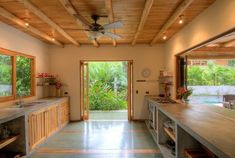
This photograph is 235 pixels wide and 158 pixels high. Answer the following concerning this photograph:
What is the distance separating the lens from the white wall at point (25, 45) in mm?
4800

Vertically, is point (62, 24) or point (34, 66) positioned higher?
point (62, 24)

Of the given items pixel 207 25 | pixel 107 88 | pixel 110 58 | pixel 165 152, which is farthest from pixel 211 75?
pixel 107 88

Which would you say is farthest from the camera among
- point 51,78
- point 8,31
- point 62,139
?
point 51,78

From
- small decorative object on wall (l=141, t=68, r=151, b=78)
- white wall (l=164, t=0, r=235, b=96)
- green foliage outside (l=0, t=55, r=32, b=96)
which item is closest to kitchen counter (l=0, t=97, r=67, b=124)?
green foliage outside (l=0, t=55, r=32, b=96)

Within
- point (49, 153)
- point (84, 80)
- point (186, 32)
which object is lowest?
point (49, 153)

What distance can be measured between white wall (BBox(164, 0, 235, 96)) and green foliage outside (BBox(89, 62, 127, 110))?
5.06 m

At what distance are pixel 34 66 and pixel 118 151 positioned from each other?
3.57 meters

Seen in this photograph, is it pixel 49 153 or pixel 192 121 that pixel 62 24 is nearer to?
pixel 49 153

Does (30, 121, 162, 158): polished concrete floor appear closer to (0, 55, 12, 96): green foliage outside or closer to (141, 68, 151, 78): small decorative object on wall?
(0, 55, 12, 96): green foliage outside

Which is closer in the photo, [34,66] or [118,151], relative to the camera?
[118,151]

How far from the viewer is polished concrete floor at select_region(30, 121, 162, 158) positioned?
4.40 meters

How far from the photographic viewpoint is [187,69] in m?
5.80

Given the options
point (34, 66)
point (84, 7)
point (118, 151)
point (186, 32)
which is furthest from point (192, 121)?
point (34, 66)

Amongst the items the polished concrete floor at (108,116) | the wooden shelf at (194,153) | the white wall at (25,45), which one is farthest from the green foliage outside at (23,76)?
the wooden shelf at (194,153)
